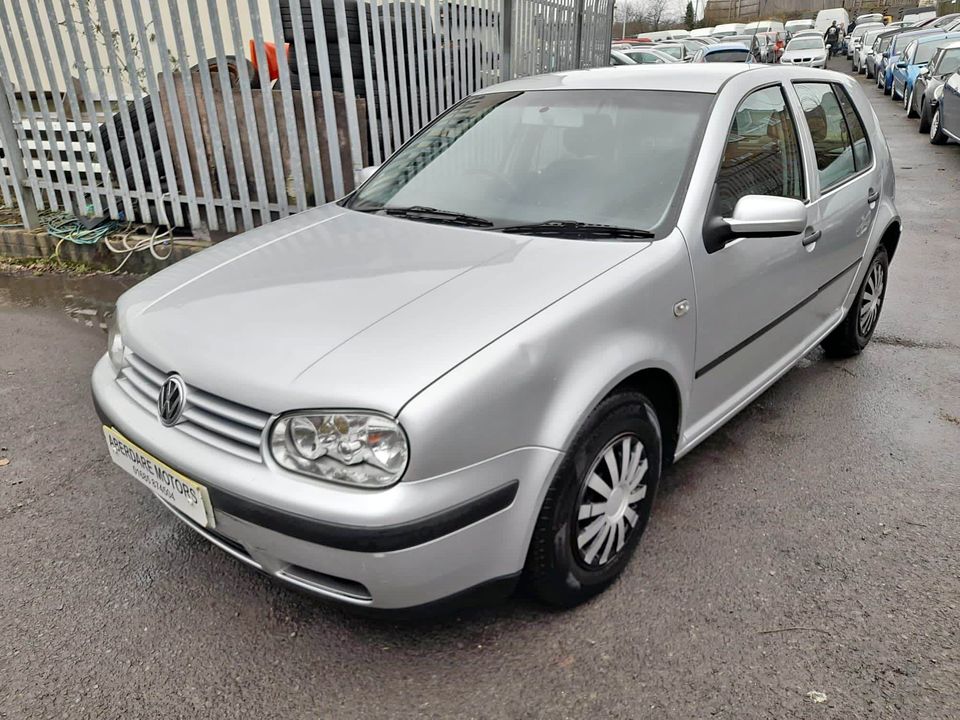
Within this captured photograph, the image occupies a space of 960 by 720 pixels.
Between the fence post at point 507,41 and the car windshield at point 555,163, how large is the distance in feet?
12.9

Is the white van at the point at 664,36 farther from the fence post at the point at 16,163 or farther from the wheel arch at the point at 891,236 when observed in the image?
the wheel arch at the point at 891,236

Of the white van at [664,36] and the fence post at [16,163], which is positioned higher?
the fence post at [16,163]

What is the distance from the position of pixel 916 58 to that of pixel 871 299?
14.7m

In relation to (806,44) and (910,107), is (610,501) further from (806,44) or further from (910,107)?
(806,44)

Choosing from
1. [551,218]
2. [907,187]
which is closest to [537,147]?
[551,218]

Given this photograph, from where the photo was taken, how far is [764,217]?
2414 millimetres

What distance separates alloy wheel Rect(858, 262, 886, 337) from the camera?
13.1 ft

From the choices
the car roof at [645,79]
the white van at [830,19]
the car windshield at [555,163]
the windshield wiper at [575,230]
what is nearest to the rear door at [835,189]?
the car roof at [645,79]

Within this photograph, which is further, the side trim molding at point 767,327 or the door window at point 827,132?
the door window at point 827,132

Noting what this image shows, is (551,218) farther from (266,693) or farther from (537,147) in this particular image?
(266,693)

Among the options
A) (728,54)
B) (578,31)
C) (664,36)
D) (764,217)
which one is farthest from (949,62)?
(664,36)

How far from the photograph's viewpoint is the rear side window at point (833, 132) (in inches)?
129

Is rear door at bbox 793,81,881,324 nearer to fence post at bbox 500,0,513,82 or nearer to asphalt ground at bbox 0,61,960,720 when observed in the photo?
asphalt ground at bbox 0,61,960,720

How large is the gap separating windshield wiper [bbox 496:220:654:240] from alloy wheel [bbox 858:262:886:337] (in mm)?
2173
